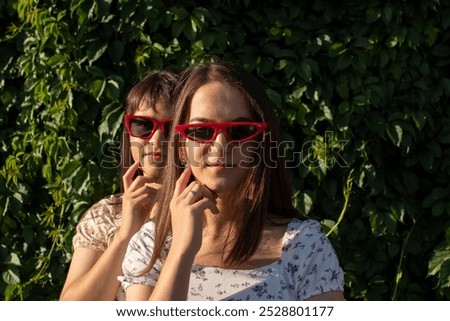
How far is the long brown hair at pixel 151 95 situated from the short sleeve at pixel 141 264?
0.79 m

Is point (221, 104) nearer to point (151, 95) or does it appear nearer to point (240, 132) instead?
point (240, 132)

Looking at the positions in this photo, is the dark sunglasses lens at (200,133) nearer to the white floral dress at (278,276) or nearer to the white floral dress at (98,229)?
the white floral dress at (278,276)

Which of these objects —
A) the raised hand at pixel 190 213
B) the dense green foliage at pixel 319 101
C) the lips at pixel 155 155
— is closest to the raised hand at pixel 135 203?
the lips at pixel 155 155

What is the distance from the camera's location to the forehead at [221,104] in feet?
7.09

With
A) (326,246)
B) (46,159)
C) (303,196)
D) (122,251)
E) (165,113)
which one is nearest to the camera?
(326,246)

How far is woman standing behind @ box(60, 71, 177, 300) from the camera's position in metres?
2.73

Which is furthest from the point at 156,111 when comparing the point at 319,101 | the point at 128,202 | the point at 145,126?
the point at 319,101

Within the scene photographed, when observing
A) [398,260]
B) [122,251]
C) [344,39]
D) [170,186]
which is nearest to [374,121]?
[344,39]

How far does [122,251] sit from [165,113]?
52cm

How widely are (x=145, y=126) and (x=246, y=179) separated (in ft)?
2.87

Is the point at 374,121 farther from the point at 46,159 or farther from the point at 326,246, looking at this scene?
the point at 326,246

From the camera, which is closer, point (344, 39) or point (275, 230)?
point (275, 230)

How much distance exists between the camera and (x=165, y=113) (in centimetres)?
296

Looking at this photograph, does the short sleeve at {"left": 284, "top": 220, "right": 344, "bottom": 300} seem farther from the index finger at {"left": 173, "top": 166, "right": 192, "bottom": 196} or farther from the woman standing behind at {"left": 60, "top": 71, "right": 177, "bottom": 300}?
the woman standing behind at {"left": 60, "top": 71, "right": 177, "bottom": 300}
